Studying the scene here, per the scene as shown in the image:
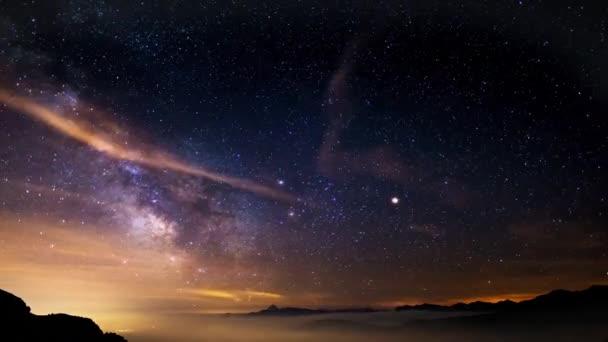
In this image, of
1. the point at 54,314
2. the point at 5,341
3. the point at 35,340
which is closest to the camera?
the point at 5,341

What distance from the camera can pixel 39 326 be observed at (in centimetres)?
5325

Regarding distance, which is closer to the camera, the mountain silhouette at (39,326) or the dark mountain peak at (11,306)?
the mountain silhouette at (39,326)

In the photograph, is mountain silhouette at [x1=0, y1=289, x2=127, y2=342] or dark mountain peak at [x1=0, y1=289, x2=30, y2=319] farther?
dark mountain peak at [x1=0, y1=289, x2=30, y2=319]

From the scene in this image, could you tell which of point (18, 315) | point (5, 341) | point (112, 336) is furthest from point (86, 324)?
point (5, 341)

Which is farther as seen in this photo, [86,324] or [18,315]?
[86,324]

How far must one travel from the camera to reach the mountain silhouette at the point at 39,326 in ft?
160

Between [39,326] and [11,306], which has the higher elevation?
[11,306]

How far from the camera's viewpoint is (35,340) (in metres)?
49.7

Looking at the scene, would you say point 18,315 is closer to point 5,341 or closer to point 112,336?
point 5,341

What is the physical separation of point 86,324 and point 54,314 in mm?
4544

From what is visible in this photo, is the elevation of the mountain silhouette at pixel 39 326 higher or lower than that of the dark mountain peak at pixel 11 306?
lower

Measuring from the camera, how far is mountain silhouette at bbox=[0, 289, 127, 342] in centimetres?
4866

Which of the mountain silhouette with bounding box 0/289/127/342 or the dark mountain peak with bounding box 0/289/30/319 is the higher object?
the dark mountain peak with bounding box 0/289/30/319

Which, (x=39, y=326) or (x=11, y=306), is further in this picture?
(x=39, y=326)
